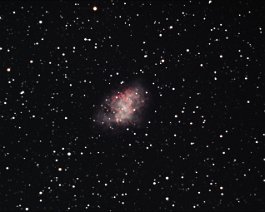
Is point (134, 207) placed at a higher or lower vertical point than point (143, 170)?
lower

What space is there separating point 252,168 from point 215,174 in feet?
2.82

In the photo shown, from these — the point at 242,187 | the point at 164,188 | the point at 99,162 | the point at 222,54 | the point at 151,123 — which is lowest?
the point at 242,187

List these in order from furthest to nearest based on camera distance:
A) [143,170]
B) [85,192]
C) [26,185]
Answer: [143,170]
[85,192]
[26,185]

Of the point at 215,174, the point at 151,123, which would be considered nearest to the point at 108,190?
the point at 151,123

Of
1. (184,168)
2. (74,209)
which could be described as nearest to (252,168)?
(184,168)

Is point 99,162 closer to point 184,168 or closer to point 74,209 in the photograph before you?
point 74,209

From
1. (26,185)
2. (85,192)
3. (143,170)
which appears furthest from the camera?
(143,170)

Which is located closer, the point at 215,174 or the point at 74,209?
the point at 74,209

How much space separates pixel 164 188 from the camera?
8406 mm

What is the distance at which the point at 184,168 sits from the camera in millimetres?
7949

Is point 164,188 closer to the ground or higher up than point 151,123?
closer to the ground

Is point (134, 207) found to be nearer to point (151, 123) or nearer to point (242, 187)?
point (151, 123)

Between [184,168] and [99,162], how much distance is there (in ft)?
6.53

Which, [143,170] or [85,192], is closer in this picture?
[85,192]
